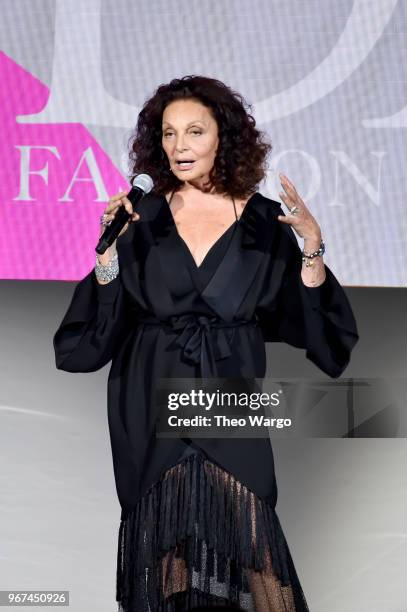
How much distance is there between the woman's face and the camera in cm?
246

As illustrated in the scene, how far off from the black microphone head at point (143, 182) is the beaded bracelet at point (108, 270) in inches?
5.5

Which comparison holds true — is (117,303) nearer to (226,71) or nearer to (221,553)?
(221,553)

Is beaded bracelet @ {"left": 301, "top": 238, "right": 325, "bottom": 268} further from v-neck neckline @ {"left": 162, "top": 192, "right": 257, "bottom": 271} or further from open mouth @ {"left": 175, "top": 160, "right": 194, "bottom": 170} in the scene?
open mouth @ {"left": 175, "top": 160, "right": 194, "bottom": 170}

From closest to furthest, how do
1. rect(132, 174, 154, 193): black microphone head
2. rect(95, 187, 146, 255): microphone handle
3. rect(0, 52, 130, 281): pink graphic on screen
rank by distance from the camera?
rect(95, 187, 146, 255): microphone handle < rect(132, 174, 154, 193): black microphone head < rect(0, 52, 130, 281): pink graphic on screen

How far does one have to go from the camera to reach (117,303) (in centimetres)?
244

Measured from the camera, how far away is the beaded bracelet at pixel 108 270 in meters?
2.39

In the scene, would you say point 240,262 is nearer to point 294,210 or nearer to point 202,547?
point 294,210

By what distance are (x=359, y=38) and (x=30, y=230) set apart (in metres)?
0.97

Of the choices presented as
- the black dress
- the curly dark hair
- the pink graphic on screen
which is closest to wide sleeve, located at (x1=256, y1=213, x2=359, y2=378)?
the black dress

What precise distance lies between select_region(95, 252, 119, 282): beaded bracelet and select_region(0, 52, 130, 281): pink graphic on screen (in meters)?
0.91

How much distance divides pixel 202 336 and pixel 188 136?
1.27 feet

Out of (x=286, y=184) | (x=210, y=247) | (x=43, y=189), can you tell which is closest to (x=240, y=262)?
(x=210, y=247)

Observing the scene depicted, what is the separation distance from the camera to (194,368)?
2.39m

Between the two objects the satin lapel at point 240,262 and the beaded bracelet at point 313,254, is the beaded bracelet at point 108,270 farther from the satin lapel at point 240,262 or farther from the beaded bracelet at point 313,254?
the beaded bracelet at point 313,254
